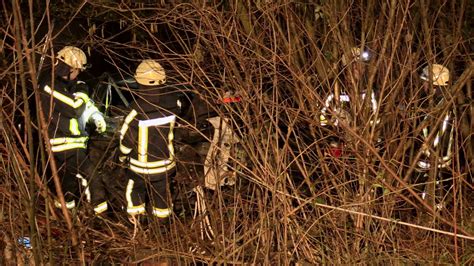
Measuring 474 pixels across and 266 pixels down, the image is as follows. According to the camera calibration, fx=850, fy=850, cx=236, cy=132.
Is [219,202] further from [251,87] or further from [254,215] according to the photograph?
[251,87]

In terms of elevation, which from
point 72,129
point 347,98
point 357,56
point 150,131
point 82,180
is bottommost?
point 82,180

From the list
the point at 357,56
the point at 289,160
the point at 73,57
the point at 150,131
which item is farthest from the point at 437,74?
the point at 73,57

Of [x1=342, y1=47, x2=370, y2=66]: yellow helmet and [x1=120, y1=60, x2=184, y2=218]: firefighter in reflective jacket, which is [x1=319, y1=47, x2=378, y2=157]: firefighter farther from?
[x1=120, y1=60, x2=184, y2=218]: firefighter in reflective jacket

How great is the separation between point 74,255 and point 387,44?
2.49 m

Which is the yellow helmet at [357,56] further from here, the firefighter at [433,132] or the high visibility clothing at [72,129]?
the high visibility clothing at [72,129]

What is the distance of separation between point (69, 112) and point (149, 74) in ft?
3.73

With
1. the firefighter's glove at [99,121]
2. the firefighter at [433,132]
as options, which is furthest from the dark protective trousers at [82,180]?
the firefighter at [433,132]

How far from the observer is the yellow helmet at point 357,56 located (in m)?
5.65

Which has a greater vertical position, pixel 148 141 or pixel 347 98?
pixel 347 98

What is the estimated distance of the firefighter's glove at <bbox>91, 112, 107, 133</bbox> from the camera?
7582 mm

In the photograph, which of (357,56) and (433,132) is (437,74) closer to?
(433,132)

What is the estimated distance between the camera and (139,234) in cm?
581

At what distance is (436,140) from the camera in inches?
230

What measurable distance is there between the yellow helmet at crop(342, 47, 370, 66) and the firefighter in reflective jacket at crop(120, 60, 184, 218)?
1.54 m
